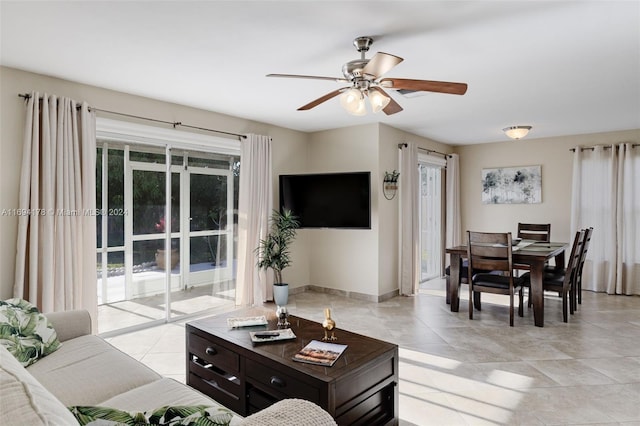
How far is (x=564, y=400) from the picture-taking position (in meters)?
2.52

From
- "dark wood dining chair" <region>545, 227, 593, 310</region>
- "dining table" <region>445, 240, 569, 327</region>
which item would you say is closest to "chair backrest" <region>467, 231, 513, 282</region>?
"dining table" <region>445, 240, 569, 327</region>

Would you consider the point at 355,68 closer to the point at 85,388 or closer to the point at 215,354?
the point at 215,354

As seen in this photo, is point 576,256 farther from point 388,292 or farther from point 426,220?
point 426,220

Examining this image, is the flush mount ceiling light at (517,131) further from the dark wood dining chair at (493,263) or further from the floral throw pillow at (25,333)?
the floral throw pillow at (25,333)

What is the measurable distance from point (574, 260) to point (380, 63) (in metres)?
3.55

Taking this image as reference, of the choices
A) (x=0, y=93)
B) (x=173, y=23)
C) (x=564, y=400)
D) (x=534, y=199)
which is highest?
(x=173, y=23)

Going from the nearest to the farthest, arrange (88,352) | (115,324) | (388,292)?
1. (88,352)
2. (115,324)
3. (388,292)

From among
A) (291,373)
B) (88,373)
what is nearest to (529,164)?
(291,373)

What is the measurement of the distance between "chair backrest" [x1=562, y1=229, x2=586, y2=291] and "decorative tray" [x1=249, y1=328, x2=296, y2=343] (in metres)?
3.35

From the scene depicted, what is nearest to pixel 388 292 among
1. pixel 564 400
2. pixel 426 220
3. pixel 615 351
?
pixel 426 220

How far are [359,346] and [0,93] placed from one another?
3347 mm

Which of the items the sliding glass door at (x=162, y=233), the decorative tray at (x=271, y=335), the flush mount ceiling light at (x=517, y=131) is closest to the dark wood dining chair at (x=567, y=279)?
the flush mount ceiling light at (x=517, y=131)

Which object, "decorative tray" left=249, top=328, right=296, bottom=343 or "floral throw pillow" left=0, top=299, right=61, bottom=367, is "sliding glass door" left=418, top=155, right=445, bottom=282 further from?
"floral throw pillow" left=0, top=299, right=61, bottom=367

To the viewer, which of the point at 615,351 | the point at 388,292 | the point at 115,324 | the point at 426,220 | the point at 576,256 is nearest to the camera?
the point at 615,351
